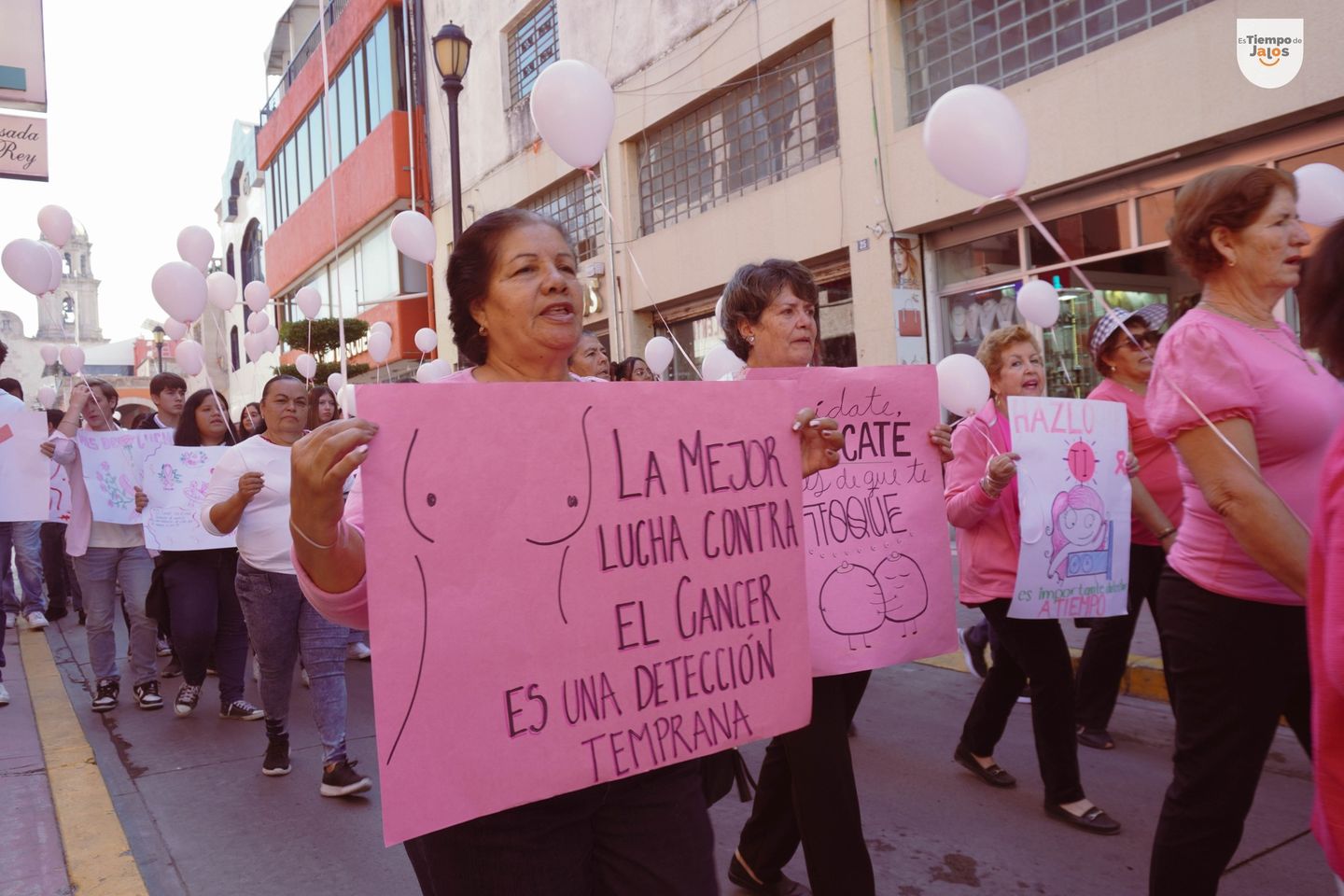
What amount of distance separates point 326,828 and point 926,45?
9.30 meters

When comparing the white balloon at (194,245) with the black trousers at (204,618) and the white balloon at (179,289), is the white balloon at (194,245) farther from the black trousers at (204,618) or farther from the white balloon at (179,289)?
the black trousers at (204,618)

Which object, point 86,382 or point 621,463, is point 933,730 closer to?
point 621,463

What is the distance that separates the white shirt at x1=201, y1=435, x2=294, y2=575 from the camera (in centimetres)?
457

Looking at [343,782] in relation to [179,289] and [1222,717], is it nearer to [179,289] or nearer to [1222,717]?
[1222,717]

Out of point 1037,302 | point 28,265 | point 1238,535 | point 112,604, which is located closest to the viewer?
point 1238,535

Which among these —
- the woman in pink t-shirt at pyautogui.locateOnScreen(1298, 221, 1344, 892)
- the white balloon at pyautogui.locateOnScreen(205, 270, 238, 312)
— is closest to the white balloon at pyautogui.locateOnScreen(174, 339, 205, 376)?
the white balloon at pyautogui.locateOnScreen(205, 270, 238, 312)

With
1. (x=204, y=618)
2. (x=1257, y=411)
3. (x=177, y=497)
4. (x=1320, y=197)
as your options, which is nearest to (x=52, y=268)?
(x=177, y=497)

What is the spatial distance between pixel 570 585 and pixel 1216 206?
6.12ft

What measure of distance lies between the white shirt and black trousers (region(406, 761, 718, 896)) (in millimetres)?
3109

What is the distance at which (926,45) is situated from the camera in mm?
10125

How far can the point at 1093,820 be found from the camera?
3609 millimetres

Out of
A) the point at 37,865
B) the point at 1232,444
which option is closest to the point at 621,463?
the point at 1232,444

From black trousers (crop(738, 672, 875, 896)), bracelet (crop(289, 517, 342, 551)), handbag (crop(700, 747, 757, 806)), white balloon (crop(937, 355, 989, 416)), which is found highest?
white balloon (crop(937, 355, 989, 416))

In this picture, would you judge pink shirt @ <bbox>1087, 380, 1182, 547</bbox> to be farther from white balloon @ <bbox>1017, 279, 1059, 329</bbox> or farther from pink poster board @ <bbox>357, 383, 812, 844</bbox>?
pink poster board @ <bbox>357, 383, 812, 844</bbox>
